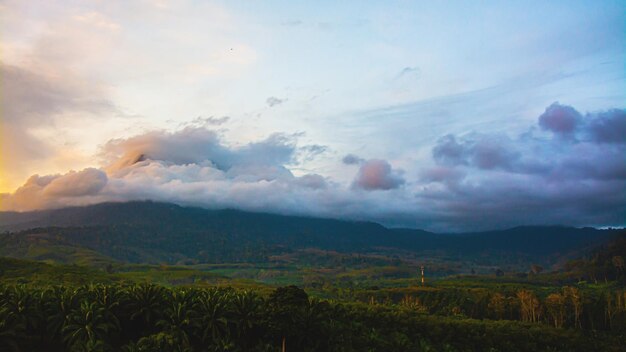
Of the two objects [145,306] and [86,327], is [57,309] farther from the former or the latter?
[145,306]

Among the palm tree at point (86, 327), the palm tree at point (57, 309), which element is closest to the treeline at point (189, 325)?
the palm tree at point (57, 309)

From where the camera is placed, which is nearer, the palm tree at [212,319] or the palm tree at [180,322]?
the palm tree at [180,322]

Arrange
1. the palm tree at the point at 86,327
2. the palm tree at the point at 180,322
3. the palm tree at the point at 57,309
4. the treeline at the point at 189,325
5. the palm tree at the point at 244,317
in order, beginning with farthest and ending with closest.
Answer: the palm tree at the point at 244,317
the palm tree at the point at 180,322
the palm tree at the point at 57,309
the treeline at the point at 189,325
the palm tree at the point at 86,327

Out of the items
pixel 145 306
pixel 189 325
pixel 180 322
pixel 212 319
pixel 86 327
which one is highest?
pixel 145 306

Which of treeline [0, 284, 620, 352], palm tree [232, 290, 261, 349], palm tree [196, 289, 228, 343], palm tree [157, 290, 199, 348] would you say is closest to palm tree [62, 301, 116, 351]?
treeline [0, 284, 620, 352]

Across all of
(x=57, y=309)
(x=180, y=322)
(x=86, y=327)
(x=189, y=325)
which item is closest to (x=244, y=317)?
(x=189, y=325)

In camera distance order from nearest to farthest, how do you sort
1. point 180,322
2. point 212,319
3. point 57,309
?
point 57,309
point 180,322
point 212,319

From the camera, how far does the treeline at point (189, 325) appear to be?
7531cm

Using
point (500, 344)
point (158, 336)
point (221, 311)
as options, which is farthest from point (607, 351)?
point (158, 336)

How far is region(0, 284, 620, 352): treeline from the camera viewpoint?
75.3 m

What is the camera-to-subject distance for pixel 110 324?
256ft

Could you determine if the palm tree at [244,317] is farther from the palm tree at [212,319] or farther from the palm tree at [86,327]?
the palm tree at [86,327]

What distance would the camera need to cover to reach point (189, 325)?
84.1 metres

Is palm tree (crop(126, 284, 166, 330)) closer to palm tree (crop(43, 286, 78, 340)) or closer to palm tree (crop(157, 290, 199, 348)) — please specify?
palm tree (crop(157, 290, 199, 348))
